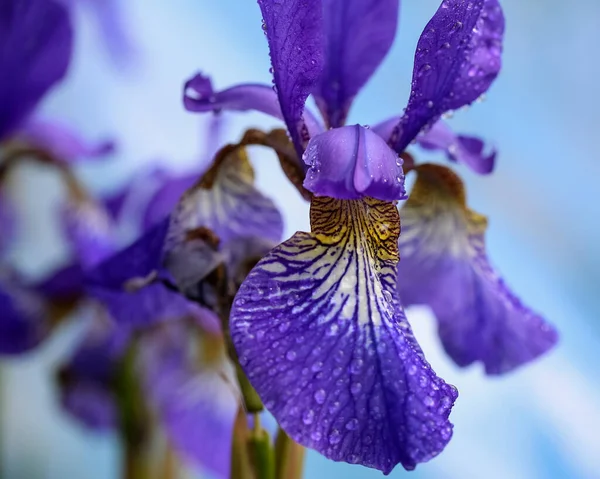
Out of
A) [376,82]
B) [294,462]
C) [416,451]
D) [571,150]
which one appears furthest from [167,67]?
[416,451]

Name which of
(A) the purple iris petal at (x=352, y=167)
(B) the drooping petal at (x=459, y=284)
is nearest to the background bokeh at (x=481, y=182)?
(B) the drooping petal at (x=459, y=284)

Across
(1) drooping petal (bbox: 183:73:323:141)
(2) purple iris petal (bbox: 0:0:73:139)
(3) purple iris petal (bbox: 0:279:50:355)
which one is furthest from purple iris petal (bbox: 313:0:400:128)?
(3) purple iris petal (bbox: 0:279:50:355)

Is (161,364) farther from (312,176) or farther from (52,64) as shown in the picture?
(312,176)

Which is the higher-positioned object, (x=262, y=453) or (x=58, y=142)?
(x=58, y=142)

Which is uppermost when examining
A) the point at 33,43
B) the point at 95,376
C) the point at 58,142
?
the point at 33,43

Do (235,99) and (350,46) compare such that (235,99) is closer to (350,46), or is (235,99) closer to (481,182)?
(350,46)

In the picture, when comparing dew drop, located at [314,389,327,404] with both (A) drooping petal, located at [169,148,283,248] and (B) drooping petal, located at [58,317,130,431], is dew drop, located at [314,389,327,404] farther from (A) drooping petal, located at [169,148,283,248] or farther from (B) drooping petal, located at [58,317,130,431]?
(B) drooping petal, located at [58,317,130,431]

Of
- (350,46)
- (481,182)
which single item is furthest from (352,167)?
(481,182)
